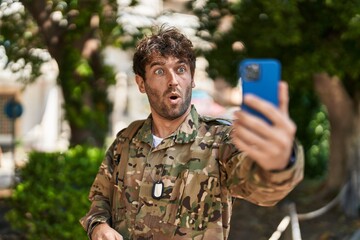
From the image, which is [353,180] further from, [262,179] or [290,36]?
[262,179]

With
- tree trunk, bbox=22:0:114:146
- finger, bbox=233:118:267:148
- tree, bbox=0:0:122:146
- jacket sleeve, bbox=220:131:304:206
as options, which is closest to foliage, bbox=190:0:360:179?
tree, bbox=0:0:122:146

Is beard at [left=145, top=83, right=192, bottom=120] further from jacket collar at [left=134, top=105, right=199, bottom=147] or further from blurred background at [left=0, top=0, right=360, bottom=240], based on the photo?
blurred background at [left=0, top=0, right=360, bottom=240]

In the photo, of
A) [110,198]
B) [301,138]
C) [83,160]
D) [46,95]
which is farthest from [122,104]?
[110,198]

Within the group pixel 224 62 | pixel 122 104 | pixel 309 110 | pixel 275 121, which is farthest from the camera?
pixel 122 104

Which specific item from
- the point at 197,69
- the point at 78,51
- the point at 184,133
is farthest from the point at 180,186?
the point at 197,69

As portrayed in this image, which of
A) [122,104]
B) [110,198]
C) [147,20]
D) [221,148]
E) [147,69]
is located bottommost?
[122,104]

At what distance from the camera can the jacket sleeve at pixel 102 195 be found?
322 centimetres

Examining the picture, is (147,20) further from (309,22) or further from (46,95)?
(46,95)

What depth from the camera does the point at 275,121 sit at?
203 cm

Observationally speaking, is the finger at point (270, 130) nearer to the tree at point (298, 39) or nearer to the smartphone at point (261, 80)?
the smartphone at point (261, 80)

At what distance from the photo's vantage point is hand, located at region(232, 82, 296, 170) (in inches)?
80.1

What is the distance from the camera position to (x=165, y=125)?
10.3 ft

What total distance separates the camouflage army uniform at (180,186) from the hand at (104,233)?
2.1 inches

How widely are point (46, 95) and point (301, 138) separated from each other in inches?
633
